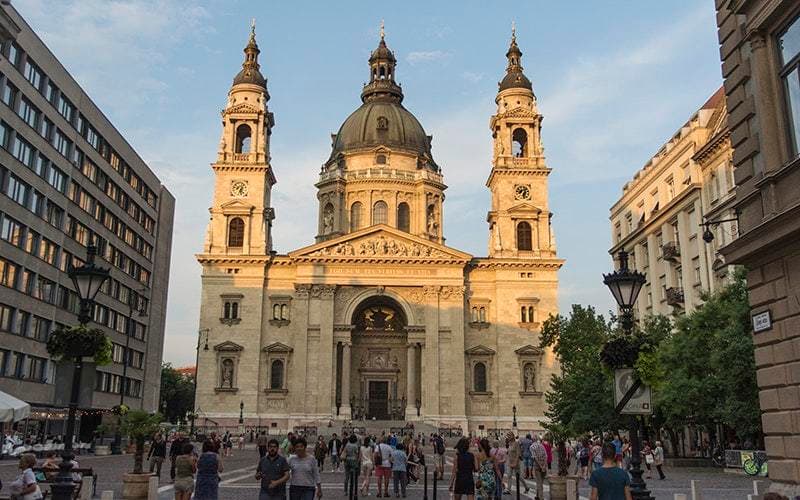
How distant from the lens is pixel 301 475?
12.4 metres

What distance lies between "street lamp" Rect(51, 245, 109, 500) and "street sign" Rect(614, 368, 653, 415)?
1005 centimetres

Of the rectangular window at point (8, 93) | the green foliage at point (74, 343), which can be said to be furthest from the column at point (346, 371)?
the green foliage at point (74, 343)

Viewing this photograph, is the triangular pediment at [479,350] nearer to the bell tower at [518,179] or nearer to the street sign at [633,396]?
the bell tower at [518,179]

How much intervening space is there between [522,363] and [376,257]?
589 inches

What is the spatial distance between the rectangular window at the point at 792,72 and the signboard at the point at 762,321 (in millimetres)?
2654

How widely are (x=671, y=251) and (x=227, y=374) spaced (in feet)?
117

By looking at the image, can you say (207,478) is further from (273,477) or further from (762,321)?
(762,321)

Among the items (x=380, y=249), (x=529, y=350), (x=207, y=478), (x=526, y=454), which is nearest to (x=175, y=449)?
(x=207, y=478)

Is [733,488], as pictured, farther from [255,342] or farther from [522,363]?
[255,342]

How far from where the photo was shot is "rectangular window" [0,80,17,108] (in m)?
41.8

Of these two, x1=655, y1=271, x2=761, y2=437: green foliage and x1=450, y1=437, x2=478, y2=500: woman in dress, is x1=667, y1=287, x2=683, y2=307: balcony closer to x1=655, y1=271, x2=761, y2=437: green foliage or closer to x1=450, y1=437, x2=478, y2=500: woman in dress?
x1=655, y1=271, x2=761, y2=437: green foliage

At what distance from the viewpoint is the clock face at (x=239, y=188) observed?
6675 centimetres

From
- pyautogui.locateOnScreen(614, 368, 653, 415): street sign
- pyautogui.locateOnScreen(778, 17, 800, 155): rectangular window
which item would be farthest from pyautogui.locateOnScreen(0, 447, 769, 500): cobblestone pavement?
pyautogui.locateOnScreen(778, 17, 800, 155): rectangular window

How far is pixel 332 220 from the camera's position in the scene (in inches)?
2923
